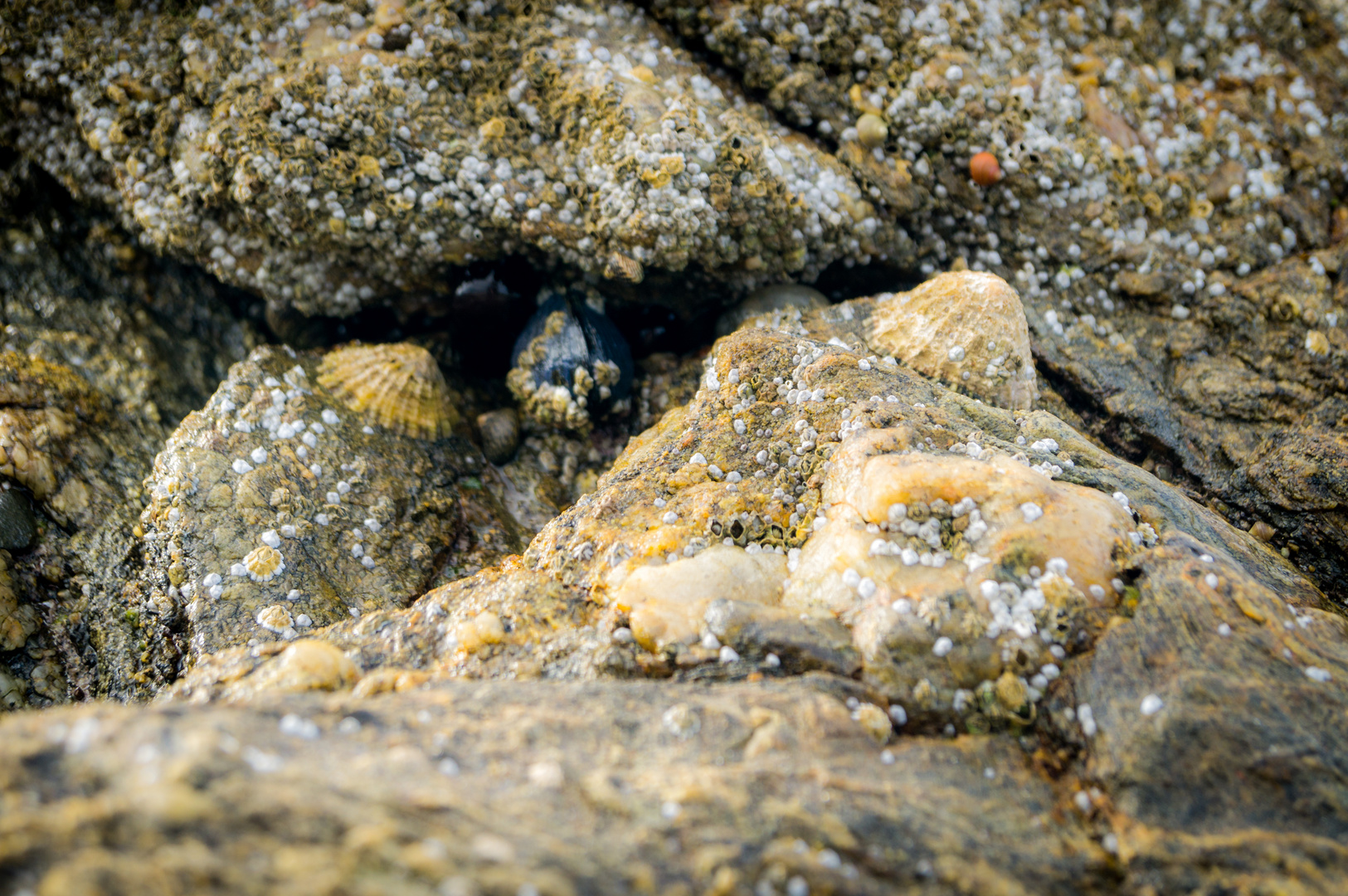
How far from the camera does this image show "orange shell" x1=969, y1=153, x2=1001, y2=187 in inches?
167

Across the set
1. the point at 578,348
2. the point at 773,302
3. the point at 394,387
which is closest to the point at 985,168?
the point at 773,302

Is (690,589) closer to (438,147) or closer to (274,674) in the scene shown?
(274,674)

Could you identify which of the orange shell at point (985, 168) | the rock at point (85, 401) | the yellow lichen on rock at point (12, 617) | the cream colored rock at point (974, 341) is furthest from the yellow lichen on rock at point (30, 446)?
the orange shell at point (985, 168)

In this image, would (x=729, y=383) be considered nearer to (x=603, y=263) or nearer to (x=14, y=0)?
(x=603, y=263)

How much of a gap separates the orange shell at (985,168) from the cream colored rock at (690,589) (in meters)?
2.74

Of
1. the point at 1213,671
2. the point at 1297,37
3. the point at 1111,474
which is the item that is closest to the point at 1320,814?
the point at 1213,671

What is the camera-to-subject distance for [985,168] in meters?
4.26

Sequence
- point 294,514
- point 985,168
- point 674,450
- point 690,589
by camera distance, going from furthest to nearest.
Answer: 1. point 985,168
2. point 294,514
3. point 674,450
4. point 690,589

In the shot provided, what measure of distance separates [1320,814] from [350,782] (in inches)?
98.9

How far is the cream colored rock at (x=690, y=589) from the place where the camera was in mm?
2564

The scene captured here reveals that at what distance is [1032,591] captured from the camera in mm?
2459

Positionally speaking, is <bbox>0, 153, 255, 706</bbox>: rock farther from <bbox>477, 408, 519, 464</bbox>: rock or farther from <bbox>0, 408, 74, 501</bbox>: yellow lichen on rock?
<bbox>477, 408, 519, 464</bbox>: rock

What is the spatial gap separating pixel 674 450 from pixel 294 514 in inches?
71.5

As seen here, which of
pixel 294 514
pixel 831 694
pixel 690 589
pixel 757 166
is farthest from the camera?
pixel 757 166
